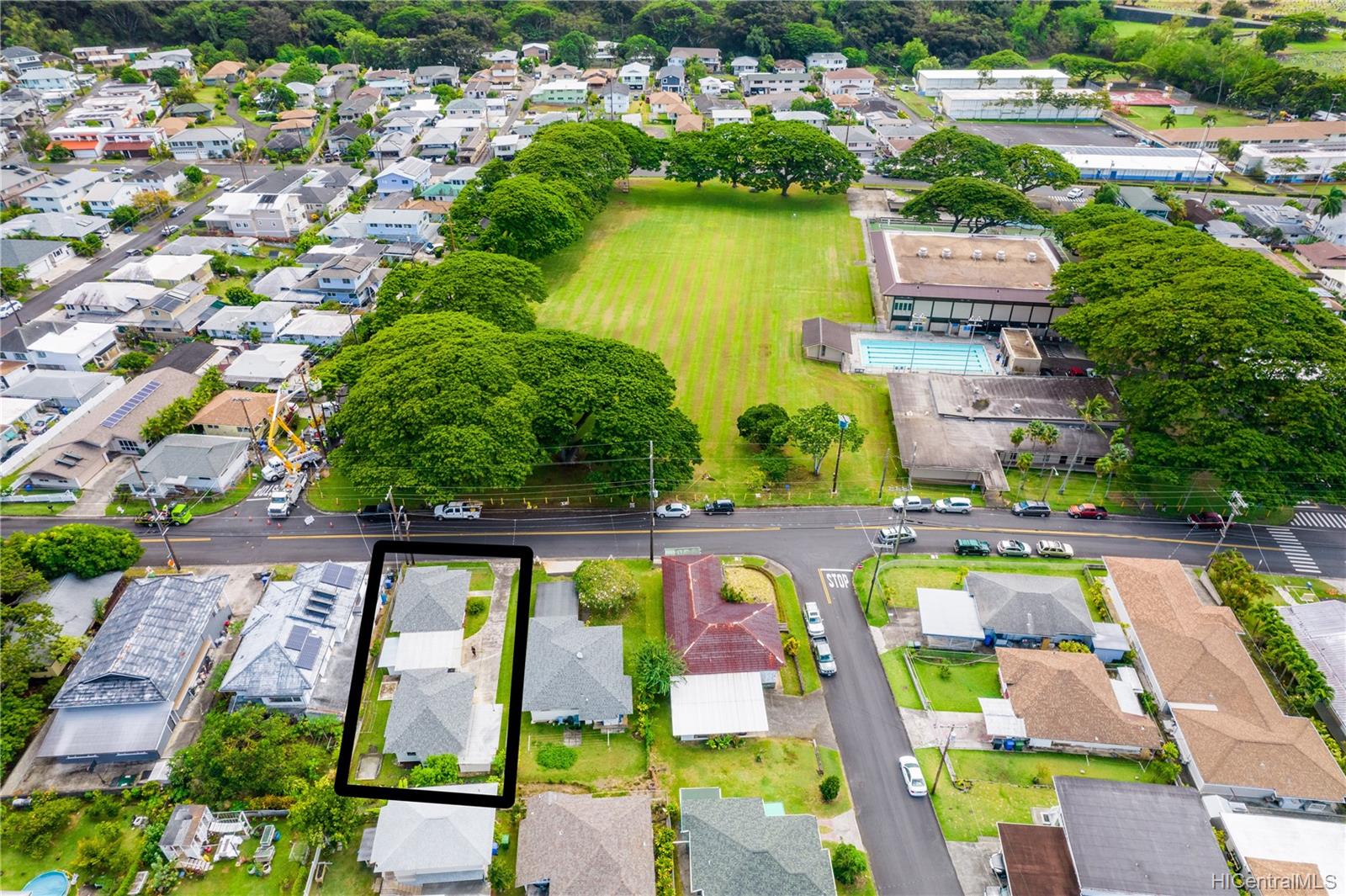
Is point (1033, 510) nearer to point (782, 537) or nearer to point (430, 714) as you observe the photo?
point (782, 537)

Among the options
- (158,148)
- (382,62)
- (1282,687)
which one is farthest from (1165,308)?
(382,62)

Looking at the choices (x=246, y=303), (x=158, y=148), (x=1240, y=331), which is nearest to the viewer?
(x=1240, y=331)

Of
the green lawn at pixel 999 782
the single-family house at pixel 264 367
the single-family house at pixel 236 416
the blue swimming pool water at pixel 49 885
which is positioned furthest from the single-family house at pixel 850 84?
the blue swimming pool water at pixel 49 885

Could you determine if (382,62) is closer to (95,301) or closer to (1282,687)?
(95,301)

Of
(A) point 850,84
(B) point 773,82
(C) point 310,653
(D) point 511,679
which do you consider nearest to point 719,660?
(C) point 310,653

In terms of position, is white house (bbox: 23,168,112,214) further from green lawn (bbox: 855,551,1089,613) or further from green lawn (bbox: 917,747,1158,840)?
green lawn (bbox: 917,747,1158,840)
